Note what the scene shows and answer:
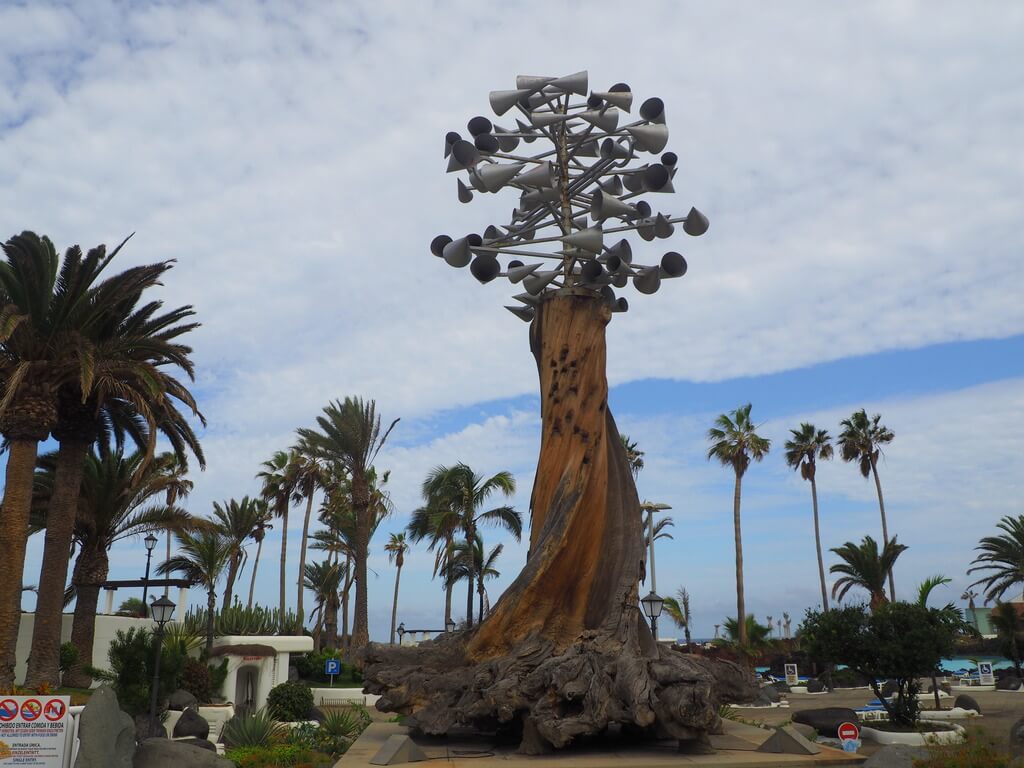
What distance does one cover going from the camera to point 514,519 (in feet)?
119

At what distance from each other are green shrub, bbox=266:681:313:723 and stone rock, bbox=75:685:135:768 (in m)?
11.5

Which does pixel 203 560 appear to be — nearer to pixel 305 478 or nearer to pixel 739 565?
pixel 305 478

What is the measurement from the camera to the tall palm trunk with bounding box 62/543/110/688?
82.5 feet

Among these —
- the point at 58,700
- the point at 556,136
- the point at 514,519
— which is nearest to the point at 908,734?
the point at 556,136

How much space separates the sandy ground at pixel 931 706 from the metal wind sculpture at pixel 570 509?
7.09 meters

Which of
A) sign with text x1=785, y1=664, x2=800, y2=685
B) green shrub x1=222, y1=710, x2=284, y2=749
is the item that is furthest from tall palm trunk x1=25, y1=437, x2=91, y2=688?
sign with text x1=785, y1=664, x2=800, y2=685

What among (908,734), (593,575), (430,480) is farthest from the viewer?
(430,480)

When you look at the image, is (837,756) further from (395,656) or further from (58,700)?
(58,700)

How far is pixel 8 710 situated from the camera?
34.3 feet

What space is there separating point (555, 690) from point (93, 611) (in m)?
20.6

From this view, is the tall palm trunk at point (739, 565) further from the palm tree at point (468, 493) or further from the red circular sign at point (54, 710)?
the red circular sign at point (54, 710)

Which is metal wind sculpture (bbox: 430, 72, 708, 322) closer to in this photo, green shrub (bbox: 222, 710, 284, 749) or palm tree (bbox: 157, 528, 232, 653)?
green shrub (bbox: 222, 710, 284, 749)

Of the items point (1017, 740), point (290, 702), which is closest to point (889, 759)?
point (1017, 740)

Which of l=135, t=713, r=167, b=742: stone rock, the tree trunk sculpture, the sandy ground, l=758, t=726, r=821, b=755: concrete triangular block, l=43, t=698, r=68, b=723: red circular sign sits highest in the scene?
the tree trunk sculpture
